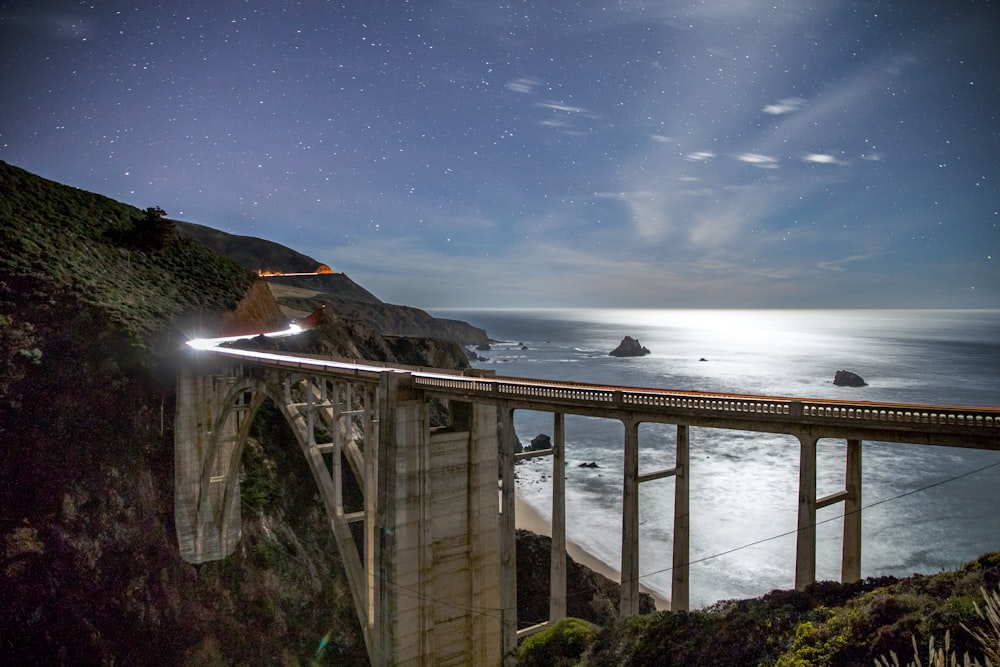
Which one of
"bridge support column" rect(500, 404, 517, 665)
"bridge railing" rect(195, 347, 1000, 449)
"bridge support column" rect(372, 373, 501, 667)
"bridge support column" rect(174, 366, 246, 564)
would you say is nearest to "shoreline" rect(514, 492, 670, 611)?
"bridge support column" rect(372, 373, 501, 667)

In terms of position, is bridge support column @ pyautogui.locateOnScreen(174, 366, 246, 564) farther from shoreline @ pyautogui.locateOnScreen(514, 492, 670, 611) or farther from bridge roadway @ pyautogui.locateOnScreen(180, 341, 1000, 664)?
shoreline @ pyautogui.locateOnScreen(514, 492, 670, 611)

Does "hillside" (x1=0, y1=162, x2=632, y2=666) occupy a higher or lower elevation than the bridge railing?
lower

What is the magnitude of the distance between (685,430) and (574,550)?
31.8 meters

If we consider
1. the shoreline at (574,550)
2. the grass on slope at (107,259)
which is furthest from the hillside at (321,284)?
the shoreline at (574,550)

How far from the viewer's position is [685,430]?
37.7 ft

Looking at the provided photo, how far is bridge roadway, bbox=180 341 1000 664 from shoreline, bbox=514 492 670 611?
18339mm

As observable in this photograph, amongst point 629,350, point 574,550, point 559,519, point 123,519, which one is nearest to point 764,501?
point 574,550

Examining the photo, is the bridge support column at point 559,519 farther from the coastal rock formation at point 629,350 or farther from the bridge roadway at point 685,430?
the coastal rock formation at point 629,350

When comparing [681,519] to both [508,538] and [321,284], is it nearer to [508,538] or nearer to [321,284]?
[508,538]

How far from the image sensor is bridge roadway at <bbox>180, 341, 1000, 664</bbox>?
977 cm

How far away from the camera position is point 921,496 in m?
50.1

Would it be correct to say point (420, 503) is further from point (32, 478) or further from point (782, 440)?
point (782, 440)

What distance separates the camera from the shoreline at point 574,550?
113 ft

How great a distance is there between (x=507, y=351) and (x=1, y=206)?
159 m
